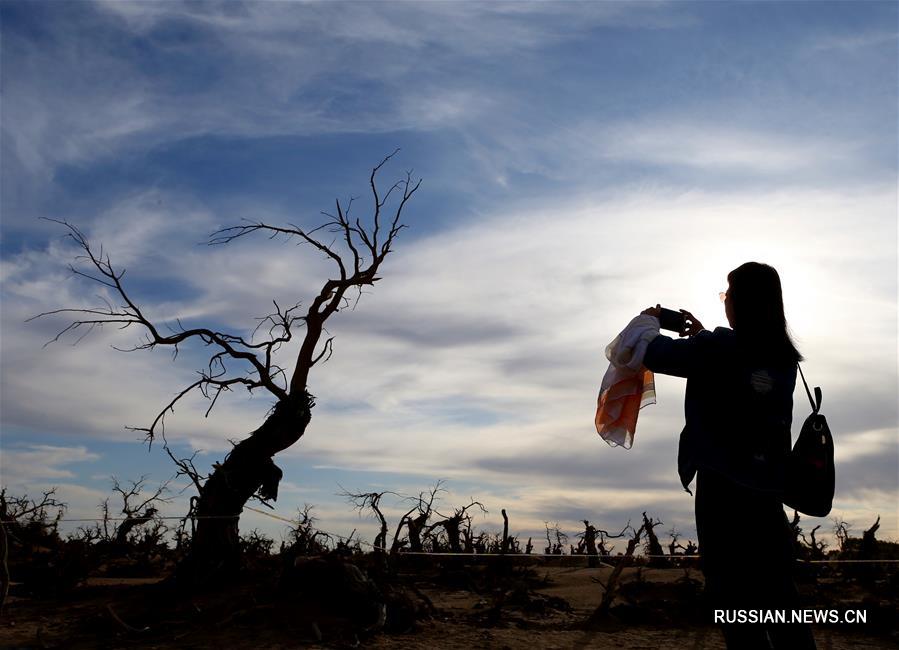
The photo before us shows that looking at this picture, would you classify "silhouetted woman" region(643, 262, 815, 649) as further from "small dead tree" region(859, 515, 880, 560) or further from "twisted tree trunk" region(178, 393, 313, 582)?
"small dead tree" region(859, 515, 880, 560)

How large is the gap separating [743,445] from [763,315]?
0.59 metres

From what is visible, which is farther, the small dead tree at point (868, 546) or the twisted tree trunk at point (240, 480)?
the small dead tree at point (868, 546)

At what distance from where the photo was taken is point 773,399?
3.56m

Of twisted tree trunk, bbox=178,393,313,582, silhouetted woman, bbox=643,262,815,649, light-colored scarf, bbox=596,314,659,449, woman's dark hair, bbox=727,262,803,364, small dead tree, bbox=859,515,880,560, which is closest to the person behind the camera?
silhouetted woman, bbox=643,262,815,649

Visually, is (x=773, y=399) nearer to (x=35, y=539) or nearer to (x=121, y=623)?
(x=121, y=623)

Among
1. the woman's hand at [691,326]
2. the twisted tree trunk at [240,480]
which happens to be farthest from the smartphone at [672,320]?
the twisted tree trunk at [240,480]

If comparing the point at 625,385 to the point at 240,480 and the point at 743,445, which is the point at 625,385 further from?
the point at 240,480

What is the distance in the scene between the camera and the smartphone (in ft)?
13.4

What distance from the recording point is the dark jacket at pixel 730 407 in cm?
344

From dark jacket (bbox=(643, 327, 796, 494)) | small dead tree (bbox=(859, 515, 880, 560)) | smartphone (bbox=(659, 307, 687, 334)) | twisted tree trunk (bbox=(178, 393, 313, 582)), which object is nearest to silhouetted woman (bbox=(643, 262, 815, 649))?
dark jacket (bbox=(643, 327, 796, 494))

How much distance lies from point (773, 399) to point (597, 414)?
89 centimetres

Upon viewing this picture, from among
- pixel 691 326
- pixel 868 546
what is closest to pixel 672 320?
pixel 691 326

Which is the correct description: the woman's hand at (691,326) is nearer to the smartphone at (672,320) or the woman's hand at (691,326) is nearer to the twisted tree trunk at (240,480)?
the smartphone at (672,320)

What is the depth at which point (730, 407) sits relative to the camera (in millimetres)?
3543
